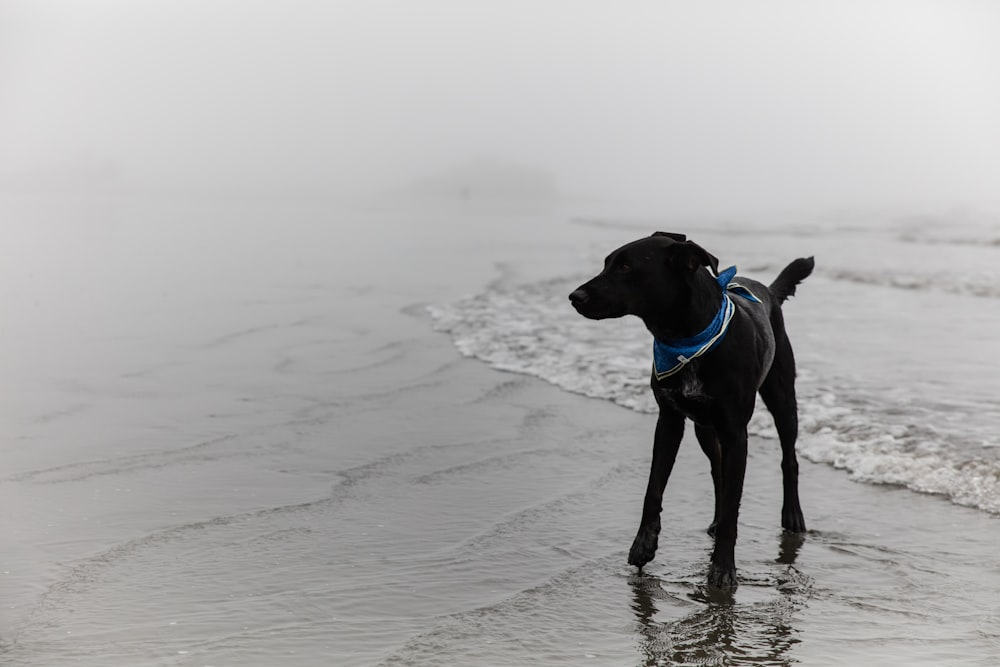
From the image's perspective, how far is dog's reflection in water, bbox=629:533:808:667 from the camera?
4145 mm

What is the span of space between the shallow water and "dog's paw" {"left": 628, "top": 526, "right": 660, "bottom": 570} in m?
0.08

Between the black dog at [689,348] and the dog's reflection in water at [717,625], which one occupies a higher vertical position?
the black dog at [689,348]

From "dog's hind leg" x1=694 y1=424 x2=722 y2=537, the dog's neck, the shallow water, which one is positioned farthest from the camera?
"dog's hind leg" x1=694 y1=424 x2=722 y2=537

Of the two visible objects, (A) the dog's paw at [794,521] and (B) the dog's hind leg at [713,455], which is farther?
(A) the dog's paw at [794,521]

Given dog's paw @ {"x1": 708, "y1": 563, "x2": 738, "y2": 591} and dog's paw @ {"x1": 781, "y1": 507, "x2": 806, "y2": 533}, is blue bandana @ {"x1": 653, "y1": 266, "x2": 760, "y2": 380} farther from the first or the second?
dog's paw @ {"x1": 781, "y1": 507, "x2": 806, "y2": 533}

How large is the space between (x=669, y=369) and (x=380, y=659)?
1.86 meters

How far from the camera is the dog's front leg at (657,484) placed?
5098mm

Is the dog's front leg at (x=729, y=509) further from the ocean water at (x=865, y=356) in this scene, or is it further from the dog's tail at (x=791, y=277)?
the ocean water at (x=865, y=356)

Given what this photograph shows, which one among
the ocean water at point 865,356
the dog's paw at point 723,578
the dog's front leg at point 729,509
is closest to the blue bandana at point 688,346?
the dog's front leg at point 729,509

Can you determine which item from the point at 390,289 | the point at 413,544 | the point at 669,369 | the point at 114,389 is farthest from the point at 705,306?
the point at 390,289

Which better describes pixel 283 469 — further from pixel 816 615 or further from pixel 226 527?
pixel 816 615

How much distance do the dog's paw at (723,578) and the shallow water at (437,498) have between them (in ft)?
0.31

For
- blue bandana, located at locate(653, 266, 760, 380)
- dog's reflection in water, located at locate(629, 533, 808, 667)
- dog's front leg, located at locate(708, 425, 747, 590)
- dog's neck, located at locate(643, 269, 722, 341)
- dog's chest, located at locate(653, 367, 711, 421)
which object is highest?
dog's neck, located at locate(643, 269, 722, 341)

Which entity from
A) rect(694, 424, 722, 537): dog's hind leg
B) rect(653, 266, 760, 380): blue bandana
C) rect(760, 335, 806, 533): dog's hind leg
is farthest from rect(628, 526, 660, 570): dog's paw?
rect(760, 335, 806, 533): dog's hind leg
